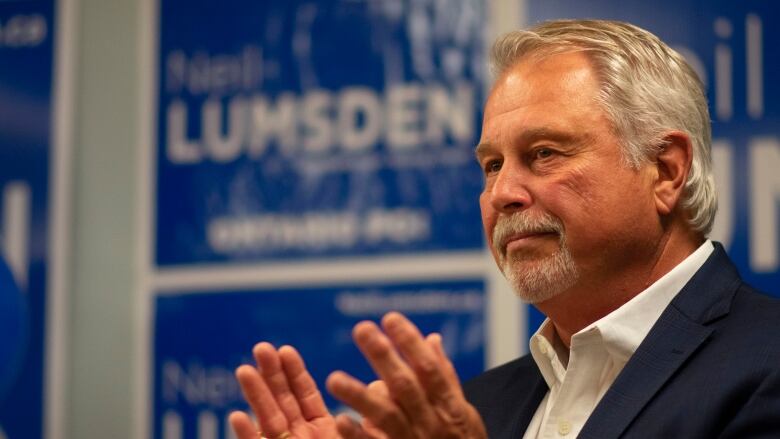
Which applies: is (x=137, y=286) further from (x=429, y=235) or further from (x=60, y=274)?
(x=429, y=235)

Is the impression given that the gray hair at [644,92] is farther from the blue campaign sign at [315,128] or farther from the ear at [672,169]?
the blue campaign sign at [315,128]

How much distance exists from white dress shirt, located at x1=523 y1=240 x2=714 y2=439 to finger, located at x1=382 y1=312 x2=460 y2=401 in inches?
17.4

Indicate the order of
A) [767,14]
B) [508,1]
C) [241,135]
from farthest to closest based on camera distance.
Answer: [241,135] < [508,1] < [767,14]

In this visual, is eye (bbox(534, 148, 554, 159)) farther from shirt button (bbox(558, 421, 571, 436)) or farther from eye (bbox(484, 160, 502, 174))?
shirt button (bbox(558, 421, 571, 436))

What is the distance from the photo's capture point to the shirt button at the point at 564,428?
1894mm

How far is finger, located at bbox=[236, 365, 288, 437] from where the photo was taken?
1.83 m

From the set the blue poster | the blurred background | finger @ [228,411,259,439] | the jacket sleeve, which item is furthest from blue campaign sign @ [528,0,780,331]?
the blue poster

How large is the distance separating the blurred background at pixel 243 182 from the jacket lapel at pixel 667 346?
994 mm

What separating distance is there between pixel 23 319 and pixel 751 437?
A: 8.14 feet

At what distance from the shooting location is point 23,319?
3480mm

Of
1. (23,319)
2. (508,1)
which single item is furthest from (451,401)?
(23,319)

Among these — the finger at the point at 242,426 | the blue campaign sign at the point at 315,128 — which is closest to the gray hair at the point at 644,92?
the finger at the point at 242,426

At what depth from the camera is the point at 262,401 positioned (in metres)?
1.84

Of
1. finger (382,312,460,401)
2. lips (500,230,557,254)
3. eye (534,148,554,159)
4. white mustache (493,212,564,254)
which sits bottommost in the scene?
finger (382,312,460,401)
